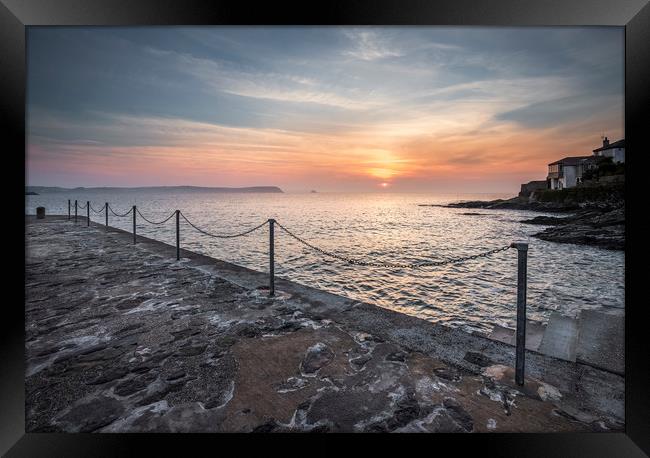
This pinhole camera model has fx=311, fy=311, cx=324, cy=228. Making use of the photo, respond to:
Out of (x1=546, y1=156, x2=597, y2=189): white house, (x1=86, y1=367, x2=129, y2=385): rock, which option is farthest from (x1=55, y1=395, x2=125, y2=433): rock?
(x1=546, y1=156, x2=597, y2=189): white house

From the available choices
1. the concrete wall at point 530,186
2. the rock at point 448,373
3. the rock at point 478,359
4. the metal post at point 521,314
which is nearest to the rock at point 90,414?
the rock at point 448,373

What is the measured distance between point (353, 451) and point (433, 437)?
590 mm

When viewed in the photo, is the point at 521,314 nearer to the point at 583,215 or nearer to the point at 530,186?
the point at 583,215

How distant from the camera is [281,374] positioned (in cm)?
297

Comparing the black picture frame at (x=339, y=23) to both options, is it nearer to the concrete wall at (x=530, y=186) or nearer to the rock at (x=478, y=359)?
the rock at (x=478, y=359)

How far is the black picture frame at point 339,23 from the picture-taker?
7.92ft

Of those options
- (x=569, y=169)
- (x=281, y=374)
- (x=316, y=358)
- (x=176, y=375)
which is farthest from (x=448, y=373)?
(x=569, y=169)

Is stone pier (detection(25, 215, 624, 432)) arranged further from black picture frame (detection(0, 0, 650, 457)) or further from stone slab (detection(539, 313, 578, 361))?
stone slab (detection(539, 313, 578, 361))

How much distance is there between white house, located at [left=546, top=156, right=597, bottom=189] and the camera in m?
56.9

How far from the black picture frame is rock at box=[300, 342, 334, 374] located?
182cm

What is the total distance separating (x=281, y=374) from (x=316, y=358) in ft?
1.46
